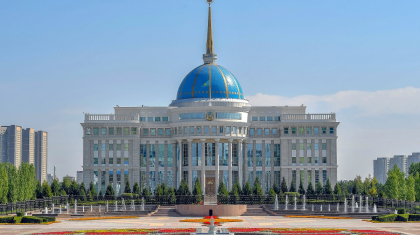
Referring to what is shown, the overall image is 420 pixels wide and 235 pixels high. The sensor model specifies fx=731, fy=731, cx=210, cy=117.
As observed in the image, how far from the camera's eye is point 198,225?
58.8 metres

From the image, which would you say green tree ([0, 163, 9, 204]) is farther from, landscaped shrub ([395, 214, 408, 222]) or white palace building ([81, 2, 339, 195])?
landscaped shrub ([395, 214, 408, 222])

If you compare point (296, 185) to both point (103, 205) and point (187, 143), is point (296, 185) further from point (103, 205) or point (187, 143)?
point (103, 205)

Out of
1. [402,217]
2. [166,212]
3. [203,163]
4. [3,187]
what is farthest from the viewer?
[203,163]

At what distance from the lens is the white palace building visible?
94.9 m

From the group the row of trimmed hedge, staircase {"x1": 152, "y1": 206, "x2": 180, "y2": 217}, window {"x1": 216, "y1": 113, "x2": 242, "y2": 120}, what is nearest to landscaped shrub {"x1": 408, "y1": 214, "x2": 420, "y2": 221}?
staircase {"x1": 152, "y1": 206, "x2": 180, "y2": 217}

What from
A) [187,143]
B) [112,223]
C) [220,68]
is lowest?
[112,223]

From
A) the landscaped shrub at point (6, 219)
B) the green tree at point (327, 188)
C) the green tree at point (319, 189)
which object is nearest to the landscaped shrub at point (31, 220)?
the landscaped shrub at point (6, 219)

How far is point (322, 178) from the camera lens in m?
97.0

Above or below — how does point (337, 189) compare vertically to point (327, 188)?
below

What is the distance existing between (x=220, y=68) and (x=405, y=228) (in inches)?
1951

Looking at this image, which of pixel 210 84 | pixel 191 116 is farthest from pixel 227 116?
pixel 210 84

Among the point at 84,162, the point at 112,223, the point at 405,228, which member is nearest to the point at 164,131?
the point at 84,162

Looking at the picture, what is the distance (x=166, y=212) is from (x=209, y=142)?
71.1ft

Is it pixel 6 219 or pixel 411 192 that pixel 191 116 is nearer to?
pixel 411 192
